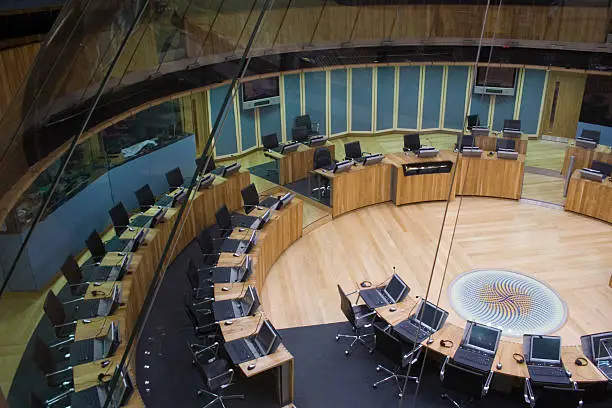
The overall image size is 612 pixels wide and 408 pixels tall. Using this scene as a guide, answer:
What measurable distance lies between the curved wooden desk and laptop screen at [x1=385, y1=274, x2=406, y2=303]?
0.87 ft

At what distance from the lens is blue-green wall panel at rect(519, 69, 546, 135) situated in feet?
Answer: 53.9

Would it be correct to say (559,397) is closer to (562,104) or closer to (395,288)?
(395,288)

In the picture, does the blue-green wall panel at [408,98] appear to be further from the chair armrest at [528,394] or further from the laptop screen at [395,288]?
the chair armrest at [528,394]

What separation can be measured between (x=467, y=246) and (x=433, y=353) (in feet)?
13.5

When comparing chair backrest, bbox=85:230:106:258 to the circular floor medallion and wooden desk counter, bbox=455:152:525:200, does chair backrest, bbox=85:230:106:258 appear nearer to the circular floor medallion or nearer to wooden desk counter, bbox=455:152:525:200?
the circular floor medallion

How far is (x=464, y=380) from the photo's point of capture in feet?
21.1

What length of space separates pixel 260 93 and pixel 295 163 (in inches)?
122

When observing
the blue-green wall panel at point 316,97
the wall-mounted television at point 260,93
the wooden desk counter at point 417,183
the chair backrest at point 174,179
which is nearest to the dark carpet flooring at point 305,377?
the chair backrest at point 174,179

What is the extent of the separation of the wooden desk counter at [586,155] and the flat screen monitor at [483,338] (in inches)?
312

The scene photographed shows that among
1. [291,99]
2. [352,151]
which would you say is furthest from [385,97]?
[352,151]

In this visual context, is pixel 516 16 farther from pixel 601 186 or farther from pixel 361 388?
pixel 361 388

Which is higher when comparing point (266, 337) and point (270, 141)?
point (270, 141)

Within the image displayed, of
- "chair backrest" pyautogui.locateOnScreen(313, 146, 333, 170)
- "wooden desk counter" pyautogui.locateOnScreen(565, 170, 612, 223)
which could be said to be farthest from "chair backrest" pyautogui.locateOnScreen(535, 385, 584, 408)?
"chair backrest" pyautogui.locateOnScreen(313, 146, 333, 170)

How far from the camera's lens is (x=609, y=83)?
597 inches
